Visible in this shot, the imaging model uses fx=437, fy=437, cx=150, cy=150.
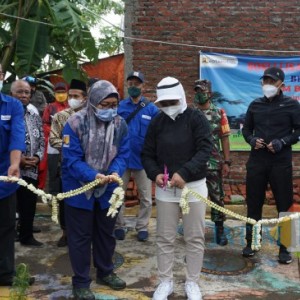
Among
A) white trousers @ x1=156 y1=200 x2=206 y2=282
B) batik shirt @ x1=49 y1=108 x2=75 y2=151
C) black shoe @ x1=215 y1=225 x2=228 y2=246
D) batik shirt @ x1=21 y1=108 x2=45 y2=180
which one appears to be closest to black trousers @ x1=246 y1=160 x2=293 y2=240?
black shoe @ x1=215 y1=225 x2=228 y2=246

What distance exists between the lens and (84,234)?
3.56m

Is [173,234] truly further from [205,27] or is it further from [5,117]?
[205,27]

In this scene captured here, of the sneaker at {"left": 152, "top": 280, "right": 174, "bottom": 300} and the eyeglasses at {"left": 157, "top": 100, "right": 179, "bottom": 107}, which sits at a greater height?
the eyeglasses at {"left": 157, "top": 100, "right": 179, "bottom": 107}

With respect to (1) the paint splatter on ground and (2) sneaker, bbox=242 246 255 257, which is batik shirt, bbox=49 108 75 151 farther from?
(2) sneaker, bbox=242 246 255 257

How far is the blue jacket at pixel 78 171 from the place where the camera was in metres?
3.43

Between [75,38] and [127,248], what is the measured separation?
2937mm

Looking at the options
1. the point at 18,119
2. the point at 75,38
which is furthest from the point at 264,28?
the point at 18,119

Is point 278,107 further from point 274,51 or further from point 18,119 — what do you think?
point 274,51

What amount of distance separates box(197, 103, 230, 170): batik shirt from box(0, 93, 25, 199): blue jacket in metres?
2.09

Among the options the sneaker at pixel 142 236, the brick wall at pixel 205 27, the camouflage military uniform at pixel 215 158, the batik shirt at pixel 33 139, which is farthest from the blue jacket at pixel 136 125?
the brick wall at pixel 205 27

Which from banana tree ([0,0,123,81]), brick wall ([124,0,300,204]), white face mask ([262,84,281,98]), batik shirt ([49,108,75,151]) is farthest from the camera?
brick wall ([124,0,300,204])

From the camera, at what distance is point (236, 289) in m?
3.87

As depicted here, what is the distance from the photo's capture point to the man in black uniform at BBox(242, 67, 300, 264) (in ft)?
14.3

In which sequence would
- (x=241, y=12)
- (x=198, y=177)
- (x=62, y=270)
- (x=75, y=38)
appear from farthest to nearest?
(x=241, y=12)
(x=75, y=38)
(x=62, y=270)
(x=198, y=177)
